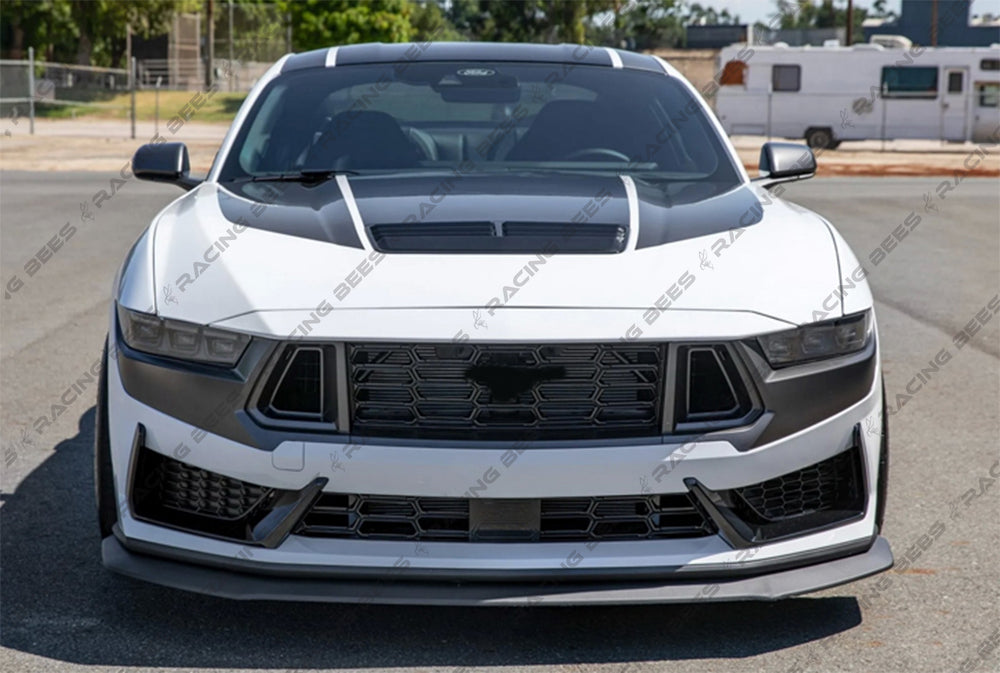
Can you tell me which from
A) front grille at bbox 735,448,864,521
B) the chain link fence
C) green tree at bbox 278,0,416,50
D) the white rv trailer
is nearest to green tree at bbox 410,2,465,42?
the chain link fence

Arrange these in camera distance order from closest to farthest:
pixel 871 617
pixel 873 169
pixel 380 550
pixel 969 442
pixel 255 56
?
pixel 380 550 → pixel 871 617 → pixel 969 442 → pixel 873 169 → pixel 255 56

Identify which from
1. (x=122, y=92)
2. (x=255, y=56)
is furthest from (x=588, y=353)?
(x=255, y=56)

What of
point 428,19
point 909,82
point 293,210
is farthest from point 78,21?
point 293,210

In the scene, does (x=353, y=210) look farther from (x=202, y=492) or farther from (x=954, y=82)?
(x=954, y=82)

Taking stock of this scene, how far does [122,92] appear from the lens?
58281 mm

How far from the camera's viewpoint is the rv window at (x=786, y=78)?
38344mm

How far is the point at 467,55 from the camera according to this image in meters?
5.45

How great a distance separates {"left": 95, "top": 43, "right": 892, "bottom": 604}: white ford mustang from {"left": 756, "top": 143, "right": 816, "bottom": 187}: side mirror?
1.39m

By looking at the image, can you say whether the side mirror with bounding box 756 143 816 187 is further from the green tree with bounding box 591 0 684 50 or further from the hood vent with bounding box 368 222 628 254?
the green tree with bounding box 591 0 684 50

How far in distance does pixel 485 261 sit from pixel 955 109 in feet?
119

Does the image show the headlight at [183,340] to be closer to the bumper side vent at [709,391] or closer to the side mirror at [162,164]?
the bumper side vent at [709,391]

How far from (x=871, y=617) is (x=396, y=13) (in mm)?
54057

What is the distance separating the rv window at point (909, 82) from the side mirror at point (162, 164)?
34.9 m

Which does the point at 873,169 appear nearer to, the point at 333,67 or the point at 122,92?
the point at 333,67
